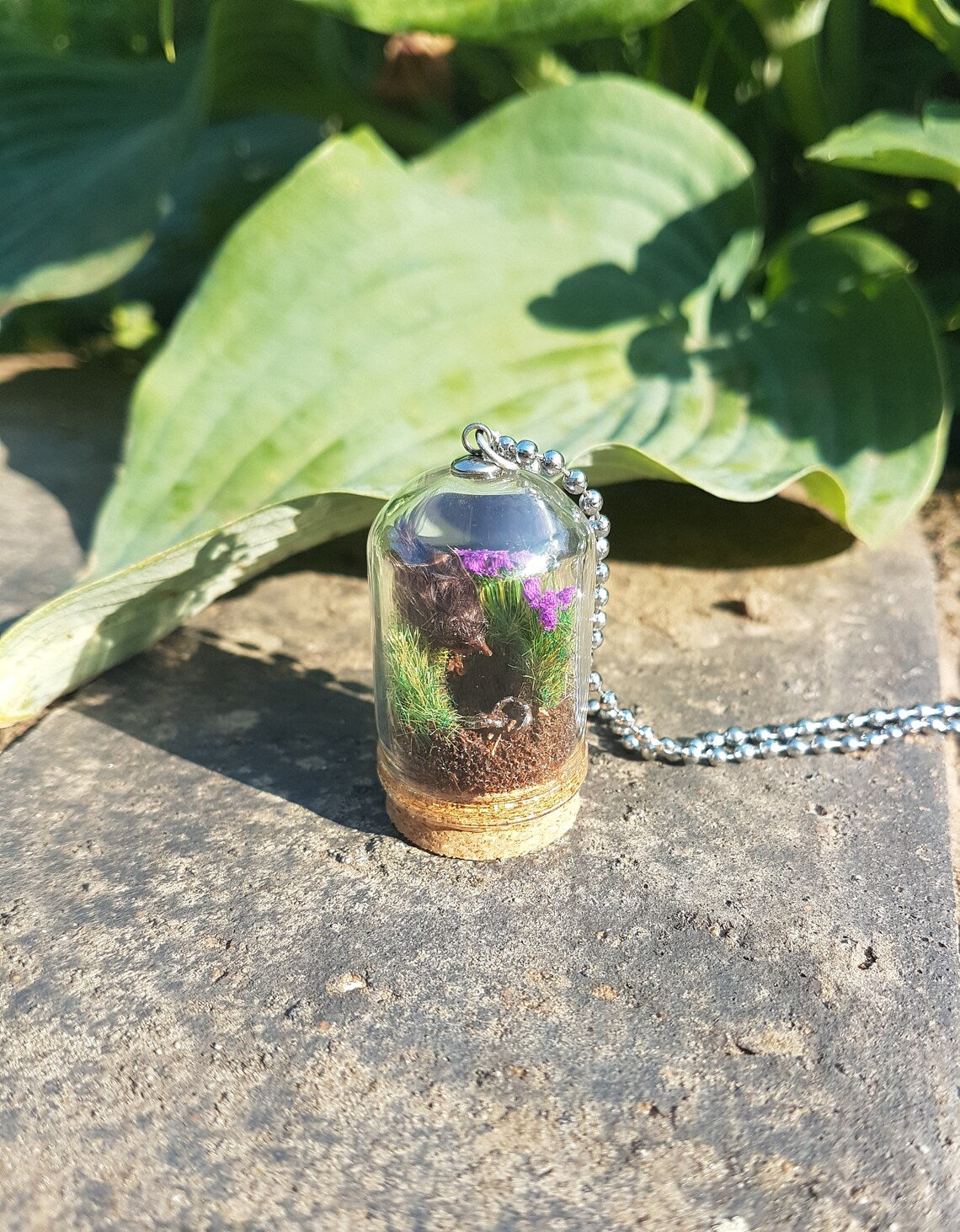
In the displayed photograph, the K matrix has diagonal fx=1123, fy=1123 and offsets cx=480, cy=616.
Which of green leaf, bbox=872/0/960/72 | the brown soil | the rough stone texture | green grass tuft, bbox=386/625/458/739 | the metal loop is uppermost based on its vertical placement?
green leaf, bbox=872/0/960/72

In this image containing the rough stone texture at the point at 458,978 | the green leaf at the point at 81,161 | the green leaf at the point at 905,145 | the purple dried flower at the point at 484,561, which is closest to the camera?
the rough stone texture at the point at 458,978

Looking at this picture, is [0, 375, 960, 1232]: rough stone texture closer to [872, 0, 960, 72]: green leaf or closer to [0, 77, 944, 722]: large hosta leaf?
[0, 77, 944, 722]: large hosta leaf

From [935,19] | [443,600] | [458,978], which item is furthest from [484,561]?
[935,19]

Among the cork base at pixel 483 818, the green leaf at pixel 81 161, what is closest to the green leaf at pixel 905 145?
the cork base at pixel 483 818

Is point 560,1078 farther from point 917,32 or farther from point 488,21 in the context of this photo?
point 917,32

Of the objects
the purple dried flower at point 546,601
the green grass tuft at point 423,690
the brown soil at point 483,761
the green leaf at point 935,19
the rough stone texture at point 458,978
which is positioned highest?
the green leaf at point 935,19

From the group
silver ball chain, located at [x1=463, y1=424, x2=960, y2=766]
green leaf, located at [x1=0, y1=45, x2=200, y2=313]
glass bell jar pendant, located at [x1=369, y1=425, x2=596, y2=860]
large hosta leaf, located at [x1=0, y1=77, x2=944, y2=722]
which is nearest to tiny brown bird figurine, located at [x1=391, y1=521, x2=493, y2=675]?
glass bell jar pendant, located at [x1=369, y1=425, x2=596, y2=860]

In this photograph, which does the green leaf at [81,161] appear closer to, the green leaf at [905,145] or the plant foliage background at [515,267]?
the plant foliage background at [515,267]
